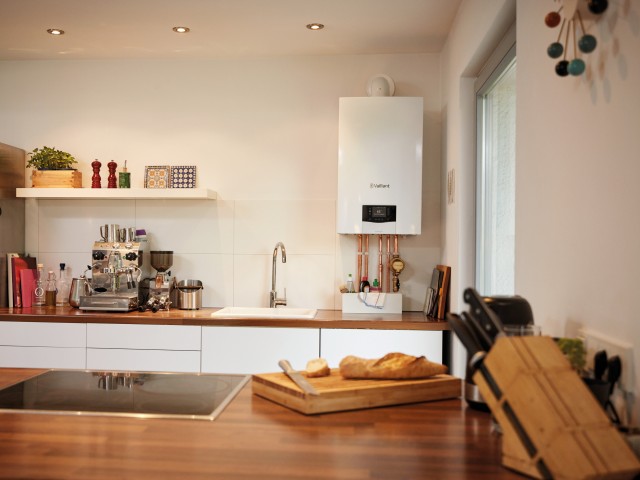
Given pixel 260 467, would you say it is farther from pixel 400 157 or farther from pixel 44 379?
pixel 400 157

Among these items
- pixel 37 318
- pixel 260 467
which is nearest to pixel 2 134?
pixel 37 318

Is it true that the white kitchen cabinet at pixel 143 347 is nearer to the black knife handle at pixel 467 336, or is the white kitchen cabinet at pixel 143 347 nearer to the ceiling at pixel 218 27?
the ceiling at pixel 218 27

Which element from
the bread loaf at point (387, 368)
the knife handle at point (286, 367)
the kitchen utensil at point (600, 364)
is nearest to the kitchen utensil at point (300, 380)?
the knife handle at point (286, 367)

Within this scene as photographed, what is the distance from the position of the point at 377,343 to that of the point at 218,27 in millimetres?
1919

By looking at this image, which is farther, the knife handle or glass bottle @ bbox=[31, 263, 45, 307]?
glass bottle @ bbox=[31, 263, 45, 307]

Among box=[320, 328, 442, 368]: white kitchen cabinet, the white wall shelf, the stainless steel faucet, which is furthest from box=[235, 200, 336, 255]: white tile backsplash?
box=[320, 328, 442, 368]: white kitchen cabinet

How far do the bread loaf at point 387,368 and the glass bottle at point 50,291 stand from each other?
296cm

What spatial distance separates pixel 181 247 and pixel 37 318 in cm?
96

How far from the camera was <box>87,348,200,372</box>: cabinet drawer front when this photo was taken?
3635 millimetres

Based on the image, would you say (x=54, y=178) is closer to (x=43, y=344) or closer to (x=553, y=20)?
(x=43, y=344)

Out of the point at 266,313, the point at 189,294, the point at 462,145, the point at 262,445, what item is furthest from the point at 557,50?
the point at 189,294

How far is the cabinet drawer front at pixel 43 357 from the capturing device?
3.69m

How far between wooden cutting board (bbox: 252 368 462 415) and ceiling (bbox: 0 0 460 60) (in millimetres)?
2203

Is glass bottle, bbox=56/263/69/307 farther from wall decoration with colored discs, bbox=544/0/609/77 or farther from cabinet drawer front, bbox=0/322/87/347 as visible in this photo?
wall decoration with colored discs, bbox=544/0/609/77
